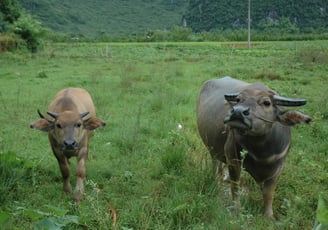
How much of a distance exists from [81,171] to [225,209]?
159 cm

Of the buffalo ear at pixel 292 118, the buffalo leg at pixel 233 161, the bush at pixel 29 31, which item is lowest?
the buffalo leg at pixel 233 161

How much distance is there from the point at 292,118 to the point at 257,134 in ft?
0.95

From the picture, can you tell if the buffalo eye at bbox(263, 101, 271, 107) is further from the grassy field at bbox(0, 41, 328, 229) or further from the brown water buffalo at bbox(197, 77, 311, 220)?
the grassy field at bbox(0, 41, 328, 229)

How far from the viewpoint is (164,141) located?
5.45 meters

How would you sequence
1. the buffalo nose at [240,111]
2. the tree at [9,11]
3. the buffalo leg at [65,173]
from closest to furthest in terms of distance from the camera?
the buffalo nose at [240,111] → the buffalo leg at [65,173] → the tree at [9,11]

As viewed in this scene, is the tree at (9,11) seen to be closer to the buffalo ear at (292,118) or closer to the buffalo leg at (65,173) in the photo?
the buffalo leg at (65,173)

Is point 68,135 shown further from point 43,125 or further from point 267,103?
point 267,103

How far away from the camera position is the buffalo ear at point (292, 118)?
3125mm

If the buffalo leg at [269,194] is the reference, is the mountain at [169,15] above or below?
above

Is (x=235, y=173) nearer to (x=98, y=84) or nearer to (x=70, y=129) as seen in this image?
(x=70, y=129)

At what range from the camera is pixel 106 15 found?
96875 millimetres

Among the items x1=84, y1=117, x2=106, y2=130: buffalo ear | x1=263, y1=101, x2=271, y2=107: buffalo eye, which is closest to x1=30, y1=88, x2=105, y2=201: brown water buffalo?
x1=84, y1=117, x2=106, y2=130: buffalo ear

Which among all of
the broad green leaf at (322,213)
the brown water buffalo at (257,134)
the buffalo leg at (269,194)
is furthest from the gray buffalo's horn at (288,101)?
the broad green leaf at (322,213)

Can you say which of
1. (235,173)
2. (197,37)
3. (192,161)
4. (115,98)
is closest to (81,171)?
(192,161)
